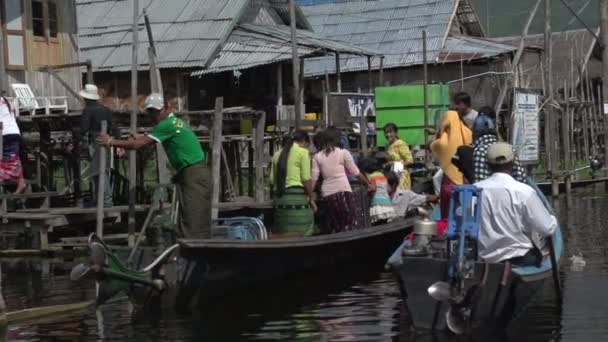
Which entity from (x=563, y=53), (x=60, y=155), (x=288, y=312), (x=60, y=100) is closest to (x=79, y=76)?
(x=60, y=100)

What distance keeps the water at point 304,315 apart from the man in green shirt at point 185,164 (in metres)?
0.92

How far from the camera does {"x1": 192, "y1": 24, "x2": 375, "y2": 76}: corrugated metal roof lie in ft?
84.3

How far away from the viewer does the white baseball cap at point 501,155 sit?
10.3 m

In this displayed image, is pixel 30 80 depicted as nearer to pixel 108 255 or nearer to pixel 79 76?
pixel 79 76

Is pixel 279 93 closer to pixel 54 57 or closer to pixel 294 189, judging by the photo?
pixel 54 57

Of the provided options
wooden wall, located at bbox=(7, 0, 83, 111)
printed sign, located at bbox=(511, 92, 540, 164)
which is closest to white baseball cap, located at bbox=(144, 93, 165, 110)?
wooden wall, located at bbox=(7, 0, 83, 111)

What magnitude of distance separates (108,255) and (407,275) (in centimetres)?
276

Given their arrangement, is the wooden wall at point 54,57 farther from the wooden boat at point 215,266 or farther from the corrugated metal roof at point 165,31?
the wooden boat at point 215,266

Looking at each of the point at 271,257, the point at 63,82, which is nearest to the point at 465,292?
the point at 271,257

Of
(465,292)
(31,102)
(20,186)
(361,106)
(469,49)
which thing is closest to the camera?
(465,292)

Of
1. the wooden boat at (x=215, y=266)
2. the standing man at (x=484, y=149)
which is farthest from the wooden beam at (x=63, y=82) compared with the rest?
the standing man at (x=484, y=149)

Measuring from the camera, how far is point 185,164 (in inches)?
484

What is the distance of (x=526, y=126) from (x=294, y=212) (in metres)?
10.6

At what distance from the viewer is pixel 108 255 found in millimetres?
11164
